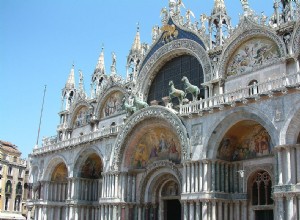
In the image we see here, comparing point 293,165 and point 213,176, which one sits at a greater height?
point 293,165

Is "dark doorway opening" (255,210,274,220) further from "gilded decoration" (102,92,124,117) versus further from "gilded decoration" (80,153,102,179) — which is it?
"gilded decoration" (80,153,102,179)

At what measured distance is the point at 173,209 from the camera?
28844 mm

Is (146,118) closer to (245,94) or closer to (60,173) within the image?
(245,94)

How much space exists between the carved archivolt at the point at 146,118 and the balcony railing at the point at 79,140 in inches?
49.8

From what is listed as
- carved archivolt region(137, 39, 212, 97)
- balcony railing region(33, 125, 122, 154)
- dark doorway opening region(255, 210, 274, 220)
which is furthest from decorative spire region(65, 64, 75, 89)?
dark doorway opening region(255, 210, 274, 220)

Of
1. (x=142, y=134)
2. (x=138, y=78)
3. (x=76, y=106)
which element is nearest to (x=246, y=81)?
(x=142, y=134)

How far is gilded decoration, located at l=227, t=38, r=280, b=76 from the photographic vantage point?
2462cm

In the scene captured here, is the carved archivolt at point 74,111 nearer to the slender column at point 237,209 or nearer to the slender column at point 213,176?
the slender column at point 213,176

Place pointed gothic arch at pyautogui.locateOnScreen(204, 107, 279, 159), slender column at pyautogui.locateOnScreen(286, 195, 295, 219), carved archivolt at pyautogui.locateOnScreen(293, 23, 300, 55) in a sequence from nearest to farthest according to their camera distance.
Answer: slender column at pyautogui.locateOnScreen(286, 195, 295, 219)
pointed gothic arch at pyautogui.locateOnScreen(204, 107, 279, 159)
carved archivolt at pyautogui.locateOnScreen(293, 23, 300, 55)

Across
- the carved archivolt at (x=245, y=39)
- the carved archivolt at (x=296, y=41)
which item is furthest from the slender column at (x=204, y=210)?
the carved archivolt at (x=296, y=41)

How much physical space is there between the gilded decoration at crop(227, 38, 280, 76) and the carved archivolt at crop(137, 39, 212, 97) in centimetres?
180

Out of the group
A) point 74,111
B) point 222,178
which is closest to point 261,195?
point 222,178

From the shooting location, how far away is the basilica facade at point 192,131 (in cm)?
2195

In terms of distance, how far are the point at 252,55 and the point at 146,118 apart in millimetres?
7805
